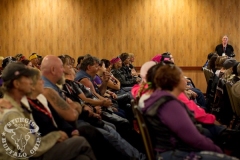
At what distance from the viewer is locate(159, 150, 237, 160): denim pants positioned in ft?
8.75

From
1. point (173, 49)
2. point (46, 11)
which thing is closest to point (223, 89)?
point (173, 49)

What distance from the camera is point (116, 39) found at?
Result: 12.3 meters

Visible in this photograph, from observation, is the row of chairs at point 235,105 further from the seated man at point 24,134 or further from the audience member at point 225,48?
the audience member at point 225,48

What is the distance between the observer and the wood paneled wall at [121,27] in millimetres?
12070

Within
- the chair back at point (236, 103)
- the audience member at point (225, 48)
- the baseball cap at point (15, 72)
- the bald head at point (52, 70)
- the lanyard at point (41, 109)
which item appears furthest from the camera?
the audience member at point (225, 48)

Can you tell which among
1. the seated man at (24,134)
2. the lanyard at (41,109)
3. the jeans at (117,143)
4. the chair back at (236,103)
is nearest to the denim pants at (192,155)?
the seated man at (24,134)

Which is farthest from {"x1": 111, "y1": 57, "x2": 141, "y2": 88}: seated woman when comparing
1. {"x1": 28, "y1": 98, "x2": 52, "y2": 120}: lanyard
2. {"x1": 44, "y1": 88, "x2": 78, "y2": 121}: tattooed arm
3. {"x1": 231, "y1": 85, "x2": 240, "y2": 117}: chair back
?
{"x1": 28, "y1": 98, "x2": 52, "y2": 120}: lanyard

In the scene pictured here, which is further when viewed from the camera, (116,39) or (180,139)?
(116,39)

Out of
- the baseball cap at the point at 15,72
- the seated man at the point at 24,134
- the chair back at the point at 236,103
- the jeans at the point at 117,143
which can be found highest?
the baseball cap at the point at 15,72

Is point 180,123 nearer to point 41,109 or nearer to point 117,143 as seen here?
point 41,109

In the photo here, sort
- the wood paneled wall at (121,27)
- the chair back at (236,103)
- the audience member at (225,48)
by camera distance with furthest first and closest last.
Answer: the wood paneled wall at (121,27) < the audience member at (225,48) < the chair back at (236,103)

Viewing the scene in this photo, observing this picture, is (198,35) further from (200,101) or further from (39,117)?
(39,117)

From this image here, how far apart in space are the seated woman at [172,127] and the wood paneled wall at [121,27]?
935 cm

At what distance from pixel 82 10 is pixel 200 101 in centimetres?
604
